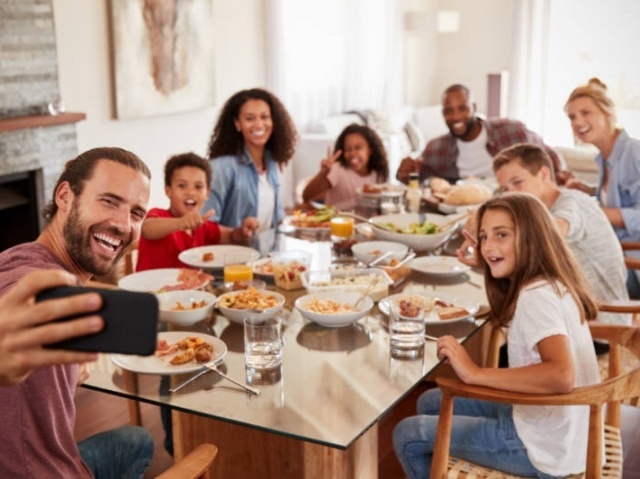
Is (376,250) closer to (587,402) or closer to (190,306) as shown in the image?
(190,306)

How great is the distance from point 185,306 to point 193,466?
2.34 feet

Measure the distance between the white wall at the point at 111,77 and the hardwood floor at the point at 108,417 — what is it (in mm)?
1980

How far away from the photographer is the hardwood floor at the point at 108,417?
291 centimetres

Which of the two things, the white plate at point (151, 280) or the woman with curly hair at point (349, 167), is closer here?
the white plate at point (151, 280)

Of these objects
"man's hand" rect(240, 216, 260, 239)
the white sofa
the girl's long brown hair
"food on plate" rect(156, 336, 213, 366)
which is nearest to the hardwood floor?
"man's hand" rect(240, 216, 260, 239)

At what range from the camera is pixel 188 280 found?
241 centimetres

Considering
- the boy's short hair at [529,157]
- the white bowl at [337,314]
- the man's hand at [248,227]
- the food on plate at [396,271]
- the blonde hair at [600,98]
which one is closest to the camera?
the white bowl at [337,314]

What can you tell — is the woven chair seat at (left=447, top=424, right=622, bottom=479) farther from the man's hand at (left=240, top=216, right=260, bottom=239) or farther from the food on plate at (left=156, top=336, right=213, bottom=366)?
the man's hand at (left=240, top=216, right=260, bottom=239)

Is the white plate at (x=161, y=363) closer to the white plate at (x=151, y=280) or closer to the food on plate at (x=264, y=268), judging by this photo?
the white plate at (x=151, y=280)

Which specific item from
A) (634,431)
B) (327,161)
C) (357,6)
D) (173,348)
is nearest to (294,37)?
(357,6)

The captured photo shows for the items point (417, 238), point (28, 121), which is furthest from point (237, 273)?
point (28, 121)

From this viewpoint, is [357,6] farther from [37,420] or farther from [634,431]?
[37,420]

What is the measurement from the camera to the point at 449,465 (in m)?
1.93

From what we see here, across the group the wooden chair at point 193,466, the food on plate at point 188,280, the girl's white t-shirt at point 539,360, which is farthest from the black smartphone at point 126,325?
the food on plate at point 188,280
